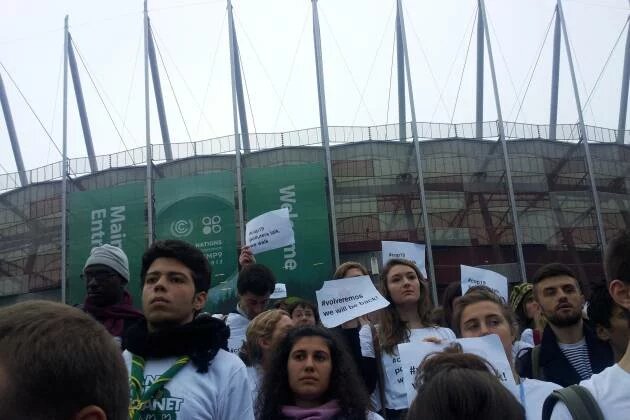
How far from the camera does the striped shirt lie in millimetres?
3338

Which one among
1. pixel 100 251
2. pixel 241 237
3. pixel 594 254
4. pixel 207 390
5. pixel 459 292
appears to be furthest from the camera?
pixel 594 254

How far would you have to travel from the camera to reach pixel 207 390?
92.0 inches

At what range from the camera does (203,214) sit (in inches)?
709

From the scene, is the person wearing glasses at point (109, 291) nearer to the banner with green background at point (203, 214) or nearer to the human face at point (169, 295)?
the human face at point (169, 295)

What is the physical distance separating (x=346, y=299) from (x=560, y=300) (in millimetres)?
1458

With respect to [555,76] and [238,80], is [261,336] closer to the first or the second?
[238,80]

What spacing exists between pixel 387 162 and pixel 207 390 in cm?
1726

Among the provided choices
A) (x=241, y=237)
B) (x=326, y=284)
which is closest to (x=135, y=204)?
(x=241, y=237)

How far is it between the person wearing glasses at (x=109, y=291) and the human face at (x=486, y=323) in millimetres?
1677

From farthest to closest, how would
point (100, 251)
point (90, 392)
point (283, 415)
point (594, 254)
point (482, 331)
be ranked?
point (594, 254), point (100, 251), point (482, 331), point (283, 415), point (90, 392)

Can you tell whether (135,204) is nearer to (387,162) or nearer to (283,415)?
(387,162)

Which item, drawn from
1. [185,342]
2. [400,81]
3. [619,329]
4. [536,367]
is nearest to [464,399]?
[185,342]

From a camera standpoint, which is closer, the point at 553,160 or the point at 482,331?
the point at 482,331

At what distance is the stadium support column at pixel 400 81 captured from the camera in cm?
1966
